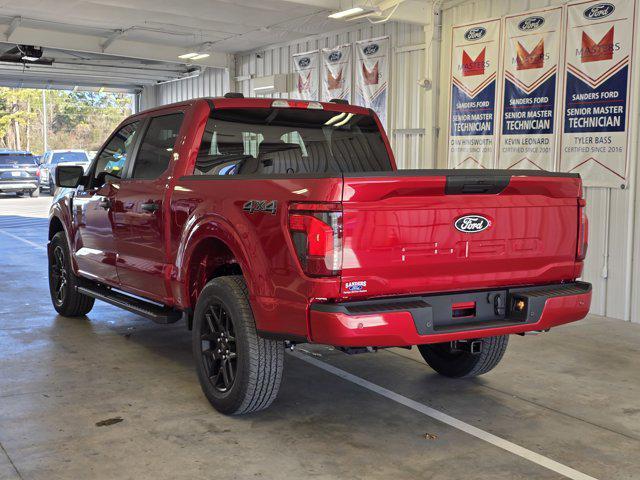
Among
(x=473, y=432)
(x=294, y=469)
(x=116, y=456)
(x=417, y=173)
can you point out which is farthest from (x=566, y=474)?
(x=116, y=456)

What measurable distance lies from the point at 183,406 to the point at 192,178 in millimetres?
1415

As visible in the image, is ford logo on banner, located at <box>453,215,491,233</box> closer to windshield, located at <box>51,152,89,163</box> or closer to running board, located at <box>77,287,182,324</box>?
running board, located at <box>77,287,182,324</box>

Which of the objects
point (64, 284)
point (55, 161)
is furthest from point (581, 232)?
point (55, 161)

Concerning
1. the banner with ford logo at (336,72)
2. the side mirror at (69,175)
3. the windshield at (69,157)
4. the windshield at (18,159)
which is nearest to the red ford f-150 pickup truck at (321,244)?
the side mirror at (69,175)

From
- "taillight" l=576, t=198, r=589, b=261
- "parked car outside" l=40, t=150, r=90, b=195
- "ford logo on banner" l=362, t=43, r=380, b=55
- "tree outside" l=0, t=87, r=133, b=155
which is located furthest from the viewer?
"tree outside" l=0, t=87, r=133, b=155

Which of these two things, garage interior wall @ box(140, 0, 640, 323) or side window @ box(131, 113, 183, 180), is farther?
garage interior wall @ box(140, 0, 640, 323)

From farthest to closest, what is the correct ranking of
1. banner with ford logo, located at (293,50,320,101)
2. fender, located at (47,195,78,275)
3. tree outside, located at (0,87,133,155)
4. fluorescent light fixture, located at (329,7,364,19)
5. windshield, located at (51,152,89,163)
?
tree outside, located at (0,87,133,155) < windshield, located at (51,152,89,163) < banner with ford logo, located at (293,50,320,101) < fluorescent light fixture, located at (329,7,364,19) < fender, located at (47,195,78,275)

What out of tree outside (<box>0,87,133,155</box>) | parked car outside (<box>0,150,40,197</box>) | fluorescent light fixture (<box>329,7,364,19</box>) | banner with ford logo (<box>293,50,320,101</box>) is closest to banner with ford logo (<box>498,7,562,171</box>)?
fluorescent light fixture (<box>329,7,364,19</box>)

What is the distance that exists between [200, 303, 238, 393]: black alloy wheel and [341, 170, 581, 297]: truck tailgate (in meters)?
1.04

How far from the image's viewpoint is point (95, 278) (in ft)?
20.2

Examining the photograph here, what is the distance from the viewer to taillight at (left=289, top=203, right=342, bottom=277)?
3.50 metres

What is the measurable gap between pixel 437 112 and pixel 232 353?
21.8 ft

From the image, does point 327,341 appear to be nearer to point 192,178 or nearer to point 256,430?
point 256,430

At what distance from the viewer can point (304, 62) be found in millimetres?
13141
